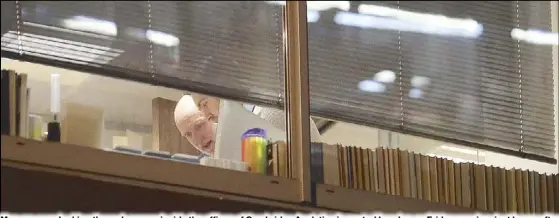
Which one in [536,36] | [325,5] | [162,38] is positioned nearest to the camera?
[162,38]

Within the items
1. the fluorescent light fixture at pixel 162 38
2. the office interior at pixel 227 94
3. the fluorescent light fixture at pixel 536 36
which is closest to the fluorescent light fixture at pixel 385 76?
the office interior at pixel 227 94

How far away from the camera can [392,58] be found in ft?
6.40

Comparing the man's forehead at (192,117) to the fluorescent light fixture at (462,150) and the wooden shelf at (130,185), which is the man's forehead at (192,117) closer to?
the wooden shelf at (130,185)

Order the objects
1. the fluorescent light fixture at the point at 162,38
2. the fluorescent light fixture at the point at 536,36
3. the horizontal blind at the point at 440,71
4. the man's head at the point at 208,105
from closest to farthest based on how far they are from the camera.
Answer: the fluorescent light fixture at the point at 162,38 < the man's head at the point at 208,105 < the horizontal blind at the point at 440,71 < the fluorescent light fixture at the point at 536,36

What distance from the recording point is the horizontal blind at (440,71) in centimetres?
189

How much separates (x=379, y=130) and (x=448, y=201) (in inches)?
8.0

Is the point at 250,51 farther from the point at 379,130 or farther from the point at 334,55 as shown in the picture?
the point at 379,130

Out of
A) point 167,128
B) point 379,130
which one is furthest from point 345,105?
point 167,128

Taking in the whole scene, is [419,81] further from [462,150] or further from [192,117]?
[192,117]

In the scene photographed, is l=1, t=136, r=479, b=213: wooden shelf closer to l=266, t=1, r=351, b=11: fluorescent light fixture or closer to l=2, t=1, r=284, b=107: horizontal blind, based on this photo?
l=2, t=1, r=284, b=107: horizontal blind

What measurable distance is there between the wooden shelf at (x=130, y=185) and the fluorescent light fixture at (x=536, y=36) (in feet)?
2.07

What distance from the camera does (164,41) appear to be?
169 cm

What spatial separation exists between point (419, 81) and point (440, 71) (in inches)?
2.3

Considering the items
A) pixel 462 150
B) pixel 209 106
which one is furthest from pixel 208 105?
pixel 462 150
